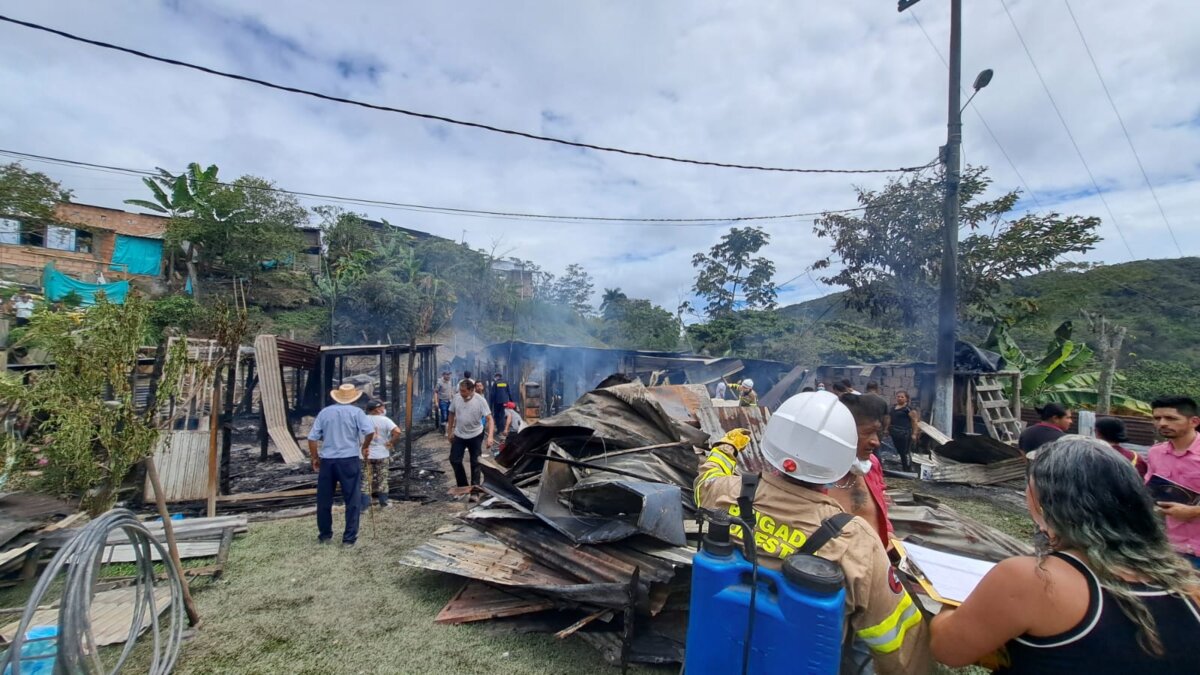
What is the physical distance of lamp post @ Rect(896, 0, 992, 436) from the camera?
8.39 m

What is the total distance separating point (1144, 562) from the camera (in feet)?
3.86

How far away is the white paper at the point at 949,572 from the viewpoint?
203 cm

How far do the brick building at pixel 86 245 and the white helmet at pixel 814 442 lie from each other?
26908 mm

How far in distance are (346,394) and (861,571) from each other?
5.39 metres

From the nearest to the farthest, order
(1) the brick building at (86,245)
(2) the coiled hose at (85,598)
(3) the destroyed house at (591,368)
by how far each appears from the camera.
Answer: (2) the coiled hose at (85,598) → (3) the destroyed house at (591,368) → (1) the brick building at (86,245)

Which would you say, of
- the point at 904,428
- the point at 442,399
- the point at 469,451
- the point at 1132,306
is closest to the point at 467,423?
the point at 469,451

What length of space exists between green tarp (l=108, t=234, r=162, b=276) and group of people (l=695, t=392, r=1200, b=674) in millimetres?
30807

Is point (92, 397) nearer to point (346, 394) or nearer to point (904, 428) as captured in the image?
point (346, 394)

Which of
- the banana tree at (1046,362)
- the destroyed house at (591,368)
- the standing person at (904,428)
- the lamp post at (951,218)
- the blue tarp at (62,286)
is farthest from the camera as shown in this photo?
the blue tarp at (62,286)

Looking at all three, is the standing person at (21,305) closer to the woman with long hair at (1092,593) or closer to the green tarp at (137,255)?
the green tarp at (137,255)

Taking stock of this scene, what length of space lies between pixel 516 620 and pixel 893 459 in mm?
8908

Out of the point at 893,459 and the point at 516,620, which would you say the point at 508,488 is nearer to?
the point at 516,620

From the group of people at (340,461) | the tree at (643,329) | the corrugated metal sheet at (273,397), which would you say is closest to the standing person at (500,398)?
the corrugated metal sheet at (273,397)

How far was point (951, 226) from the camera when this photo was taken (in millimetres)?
8398
